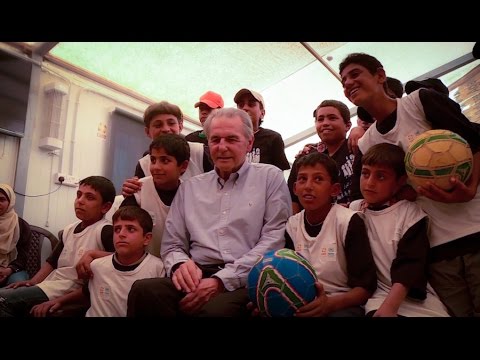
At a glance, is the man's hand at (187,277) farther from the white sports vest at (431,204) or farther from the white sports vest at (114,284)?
the white sports vest at (431,204)

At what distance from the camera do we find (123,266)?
2.53 meters

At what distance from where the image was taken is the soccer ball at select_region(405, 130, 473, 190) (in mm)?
1923

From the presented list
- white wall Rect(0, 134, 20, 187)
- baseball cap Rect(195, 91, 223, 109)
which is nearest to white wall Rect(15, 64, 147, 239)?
white wall Rect(0, 134, 20, 187)

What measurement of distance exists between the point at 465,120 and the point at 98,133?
16.0 ft

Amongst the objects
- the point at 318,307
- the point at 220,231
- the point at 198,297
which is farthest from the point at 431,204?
the point at 198,297

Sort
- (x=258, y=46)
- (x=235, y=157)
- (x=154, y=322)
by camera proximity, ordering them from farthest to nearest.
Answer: (x=258, y=46)
(x=235, y=157)
(x=154, y=322)

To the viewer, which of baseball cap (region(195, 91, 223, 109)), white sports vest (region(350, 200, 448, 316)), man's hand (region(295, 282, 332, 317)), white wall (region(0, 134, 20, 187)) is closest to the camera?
man's hand (region(295, 282, 332, 317))

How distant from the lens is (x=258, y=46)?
17.9 feet

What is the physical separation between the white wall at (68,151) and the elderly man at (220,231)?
330cm

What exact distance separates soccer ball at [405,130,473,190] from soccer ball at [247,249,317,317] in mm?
746

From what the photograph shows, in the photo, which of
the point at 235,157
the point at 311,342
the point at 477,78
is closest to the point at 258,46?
the point at 477,78

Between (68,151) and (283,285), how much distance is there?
4477mm

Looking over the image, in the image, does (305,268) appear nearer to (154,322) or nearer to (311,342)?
(311,342)

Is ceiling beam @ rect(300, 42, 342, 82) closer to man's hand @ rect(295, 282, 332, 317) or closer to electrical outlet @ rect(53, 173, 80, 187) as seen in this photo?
electrical outlet @ rect(53, 173, 80, 187)
